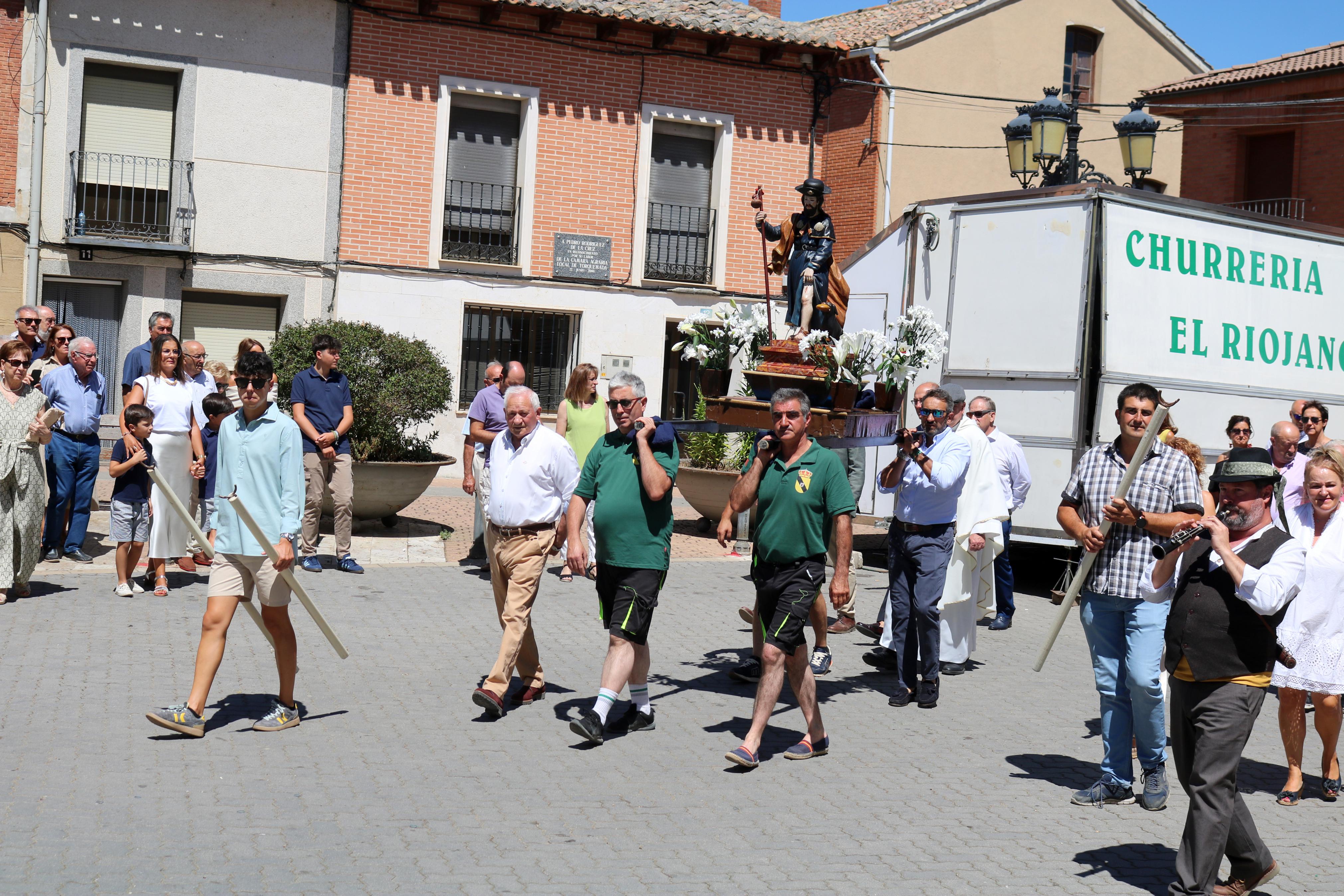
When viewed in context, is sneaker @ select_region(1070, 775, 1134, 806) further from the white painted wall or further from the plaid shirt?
the white painted wall

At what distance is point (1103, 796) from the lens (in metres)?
6.27

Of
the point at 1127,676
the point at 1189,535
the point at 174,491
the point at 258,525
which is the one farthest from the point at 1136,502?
the point at 174,491

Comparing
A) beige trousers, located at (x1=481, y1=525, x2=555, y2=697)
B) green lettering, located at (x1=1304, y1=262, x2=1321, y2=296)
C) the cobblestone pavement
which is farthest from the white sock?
green lettering, located at (x1=1304, y1=262, x2=1321, y2=296)

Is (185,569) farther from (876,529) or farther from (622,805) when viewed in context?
(876,529)

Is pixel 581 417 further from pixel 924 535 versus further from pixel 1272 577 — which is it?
pixel 1272 577

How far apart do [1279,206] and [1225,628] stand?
24.9 m

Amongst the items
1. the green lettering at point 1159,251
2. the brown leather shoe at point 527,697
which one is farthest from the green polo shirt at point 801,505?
the green lettering at point 1159,251

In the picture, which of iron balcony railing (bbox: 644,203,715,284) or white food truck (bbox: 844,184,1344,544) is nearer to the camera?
white food truck (bbox: 844,184,1344,544)

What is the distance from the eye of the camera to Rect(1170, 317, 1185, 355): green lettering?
485 inches

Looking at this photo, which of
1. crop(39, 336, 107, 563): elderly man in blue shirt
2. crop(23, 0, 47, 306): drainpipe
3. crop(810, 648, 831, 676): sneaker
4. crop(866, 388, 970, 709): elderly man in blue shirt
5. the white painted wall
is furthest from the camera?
the white painted wall

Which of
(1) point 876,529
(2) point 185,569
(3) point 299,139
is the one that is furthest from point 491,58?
(2) point 185,569

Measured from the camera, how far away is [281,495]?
6883mm

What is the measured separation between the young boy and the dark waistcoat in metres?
7.47

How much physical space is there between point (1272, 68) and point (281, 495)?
83.1 feet
